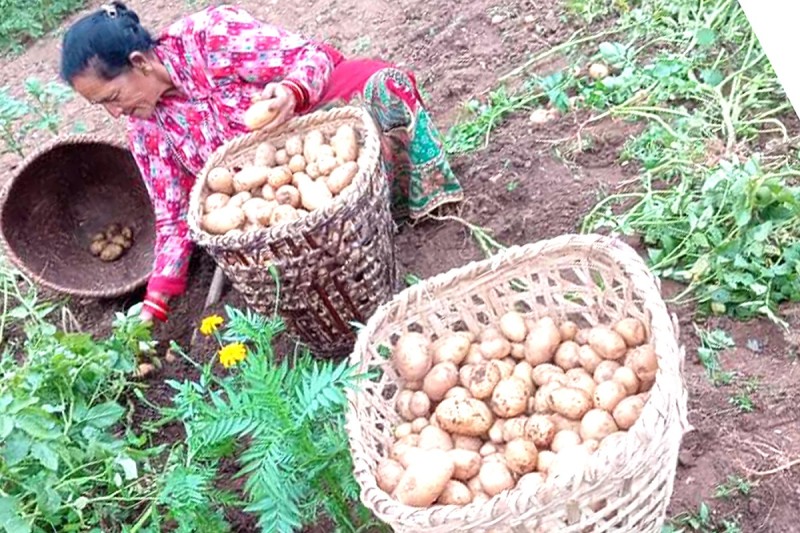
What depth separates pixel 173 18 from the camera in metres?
4.66

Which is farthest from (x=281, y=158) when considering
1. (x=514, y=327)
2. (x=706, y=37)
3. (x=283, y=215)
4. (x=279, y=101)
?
(x=706, y=37)

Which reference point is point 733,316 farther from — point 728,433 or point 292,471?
point 292,471

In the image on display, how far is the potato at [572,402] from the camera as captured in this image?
5.32 ft

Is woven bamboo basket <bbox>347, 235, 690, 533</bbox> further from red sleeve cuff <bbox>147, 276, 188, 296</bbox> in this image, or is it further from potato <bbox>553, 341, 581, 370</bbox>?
red sleeve cuff <bbox>147, 276, 188, 296</bbox>

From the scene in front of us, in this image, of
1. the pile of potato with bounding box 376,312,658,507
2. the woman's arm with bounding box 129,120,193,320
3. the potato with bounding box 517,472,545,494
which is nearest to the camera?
the potato with bounding box 517,472,545,494

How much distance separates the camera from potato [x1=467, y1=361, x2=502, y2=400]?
1.72 m

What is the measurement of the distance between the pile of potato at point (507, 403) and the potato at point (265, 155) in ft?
2.39

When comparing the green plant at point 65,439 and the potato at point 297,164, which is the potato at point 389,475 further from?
the potato at point 297,164

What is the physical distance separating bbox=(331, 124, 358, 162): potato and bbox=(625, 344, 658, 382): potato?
905 mm

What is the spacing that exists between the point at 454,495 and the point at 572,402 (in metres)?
0.28

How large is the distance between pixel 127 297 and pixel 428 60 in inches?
55.9

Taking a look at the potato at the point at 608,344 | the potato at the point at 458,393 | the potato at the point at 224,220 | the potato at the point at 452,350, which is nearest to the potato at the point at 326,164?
the potato at the point at 224,220

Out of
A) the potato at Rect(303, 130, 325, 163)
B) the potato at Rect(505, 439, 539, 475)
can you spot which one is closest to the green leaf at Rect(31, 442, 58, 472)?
the potato at Rect(505, 439, 539, 475)

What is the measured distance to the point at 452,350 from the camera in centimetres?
180
